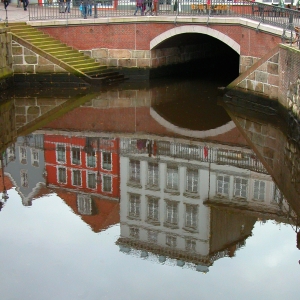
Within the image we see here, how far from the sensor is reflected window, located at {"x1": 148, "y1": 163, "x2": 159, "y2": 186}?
18141 millimetres

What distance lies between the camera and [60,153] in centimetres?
2052

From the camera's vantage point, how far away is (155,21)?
102 ft

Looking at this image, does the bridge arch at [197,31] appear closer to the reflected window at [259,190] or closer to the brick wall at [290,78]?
the brick wall at [290,78]

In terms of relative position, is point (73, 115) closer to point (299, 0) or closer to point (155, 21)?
point (155, 21)

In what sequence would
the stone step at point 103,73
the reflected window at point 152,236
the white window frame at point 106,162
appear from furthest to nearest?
the stone step at point 103,73 < the white window frame at point 106,162 < the reflected window at point 152,236

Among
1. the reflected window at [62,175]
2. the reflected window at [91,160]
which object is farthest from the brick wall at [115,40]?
the reflected window at [62,175]

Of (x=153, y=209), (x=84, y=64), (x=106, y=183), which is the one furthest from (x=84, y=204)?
(x=84, y=64)

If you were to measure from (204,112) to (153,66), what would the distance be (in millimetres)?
7535

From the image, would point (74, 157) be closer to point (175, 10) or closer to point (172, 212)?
point (172, 212)

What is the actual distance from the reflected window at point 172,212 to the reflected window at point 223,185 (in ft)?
3.82

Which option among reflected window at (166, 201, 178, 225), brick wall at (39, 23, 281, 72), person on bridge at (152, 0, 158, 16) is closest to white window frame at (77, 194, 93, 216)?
reflected window at (166, 201, 178, 225)

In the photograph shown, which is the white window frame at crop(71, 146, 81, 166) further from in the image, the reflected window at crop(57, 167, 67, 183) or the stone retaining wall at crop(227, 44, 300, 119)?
the stone retaining wall at crop(227, 44, 300, 119)

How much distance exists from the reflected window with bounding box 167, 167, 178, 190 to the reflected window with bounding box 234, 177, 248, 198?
144cm

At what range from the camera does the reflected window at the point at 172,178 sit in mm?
17753
